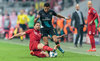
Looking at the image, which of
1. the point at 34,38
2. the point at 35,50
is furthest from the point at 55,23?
the point at 35,50

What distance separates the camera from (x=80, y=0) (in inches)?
1273

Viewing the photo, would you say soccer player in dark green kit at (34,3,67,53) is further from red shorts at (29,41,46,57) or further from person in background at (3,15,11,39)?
person in background at (3,15,11,39)

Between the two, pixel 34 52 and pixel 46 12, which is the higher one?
pixel 46 12

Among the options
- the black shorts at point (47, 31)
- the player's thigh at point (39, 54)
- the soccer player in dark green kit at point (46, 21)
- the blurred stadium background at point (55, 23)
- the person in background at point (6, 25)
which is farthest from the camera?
the person in background at point (6, 25)

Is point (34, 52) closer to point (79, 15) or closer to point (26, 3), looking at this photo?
point (79, 15)

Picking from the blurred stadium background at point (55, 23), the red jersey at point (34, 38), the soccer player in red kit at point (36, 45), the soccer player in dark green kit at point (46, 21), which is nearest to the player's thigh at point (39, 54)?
the soccer player in red kit at point (36, 45)

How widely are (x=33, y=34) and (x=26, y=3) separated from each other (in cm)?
3068

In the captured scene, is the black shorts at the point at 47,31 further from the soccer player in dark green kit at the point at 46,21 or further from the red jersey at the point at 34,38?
the red jersey at the point at 34,38

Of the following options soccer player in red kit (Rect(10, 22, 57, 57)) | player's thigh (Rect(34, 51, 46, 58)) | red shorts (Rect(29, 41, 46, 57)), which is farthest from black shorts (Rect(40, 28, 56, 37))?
player's thigh (Rect(34, 51, 46, 58))

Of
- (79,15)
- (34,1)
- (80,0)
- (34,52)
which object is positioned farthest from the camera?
(34,1)

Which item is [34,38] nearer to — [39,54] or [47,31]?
[39,54]

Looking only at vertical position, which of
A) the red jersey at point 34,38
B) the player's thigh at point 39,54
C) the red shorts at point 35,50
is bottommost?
the player's thigh at point 39,54

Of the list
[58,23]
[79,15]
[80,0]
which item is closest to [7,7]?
[80,0]

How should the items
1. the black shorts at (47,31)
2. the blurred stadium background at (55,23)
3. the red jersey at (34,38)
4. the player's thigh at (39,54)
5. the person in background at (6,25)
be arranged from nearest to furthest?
the player's thigh at (39,54) → the red jersey at (34,38) → the black shorts at (47,31) → the blurred stadium background at (55,23) → the person in background at (6,25)
